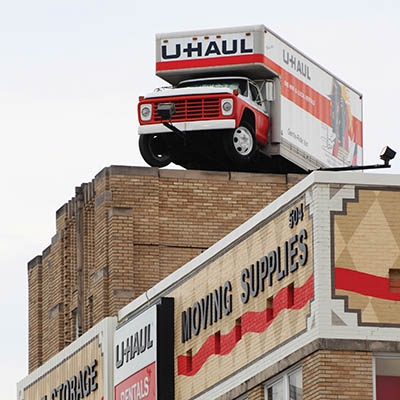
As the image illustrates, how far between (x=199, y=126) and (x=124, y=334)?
7.90 meters

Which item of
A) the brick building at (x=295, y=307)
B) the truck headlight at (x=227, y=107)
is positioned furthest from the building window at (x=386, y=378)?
the truck headlight at (x=227, y=107)

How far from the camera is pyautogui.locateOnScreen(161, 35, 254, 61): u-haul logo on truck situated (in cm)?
4778

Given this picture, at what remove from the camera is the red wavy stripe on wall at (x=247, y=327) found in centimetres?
3039

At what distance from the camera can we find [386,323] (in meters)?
29.4

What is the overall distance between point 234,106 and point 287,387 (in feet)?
51.8

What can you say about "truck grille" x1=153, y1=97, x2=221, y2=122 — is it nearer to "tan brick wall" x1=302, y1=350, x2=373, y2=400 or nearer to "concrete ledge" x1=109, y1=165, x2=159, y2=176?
"concrete ledge" x1=109, y1=165, x2=159, y2=176

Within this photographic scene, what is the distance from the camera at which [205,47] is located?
158 ft

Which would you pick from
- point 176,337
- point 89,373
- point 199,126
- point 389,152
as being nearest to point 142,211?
point 199,126

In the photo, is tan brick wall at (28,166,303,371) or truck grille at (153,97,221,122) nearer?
tan brick wall at (28,166,303,371)

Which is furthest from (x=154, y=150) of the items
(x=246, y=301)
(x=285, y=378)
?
(x=285, y=378)

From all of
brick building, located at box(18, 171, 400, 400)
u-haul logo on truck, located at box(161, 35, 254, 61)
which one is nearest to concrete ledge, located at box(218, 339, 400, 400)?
brick building, located at box(18, 171, 400, 400)

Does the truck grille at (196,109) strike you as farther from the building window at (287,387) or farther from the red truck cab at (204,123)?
the building window at (287,387)

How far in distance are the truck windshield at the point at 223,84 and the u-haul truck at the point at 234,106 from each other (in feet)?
0.07

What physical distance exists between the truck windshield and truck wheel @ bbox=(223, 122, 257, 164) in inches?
40.5
